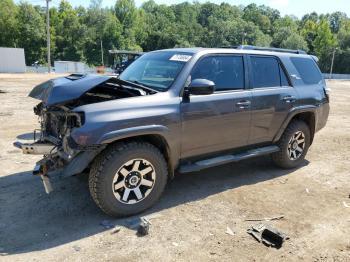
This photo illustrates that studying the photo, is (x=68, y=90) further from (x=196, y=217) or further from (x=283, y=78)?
(x=283, y=78)

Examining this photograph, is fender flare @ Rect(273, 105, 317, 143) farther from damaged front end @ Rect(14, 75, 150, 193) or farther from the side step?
damaged front end @ Rect(14, 75, 150, 193)

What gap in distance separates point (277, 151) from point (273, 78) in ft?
3.74

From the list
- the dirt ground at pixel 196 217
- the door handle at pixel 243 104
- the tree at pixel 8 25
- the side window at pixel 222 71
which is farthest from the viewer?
the tree at pixel 8 25

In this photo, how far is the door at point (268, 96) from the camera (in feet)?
17.2

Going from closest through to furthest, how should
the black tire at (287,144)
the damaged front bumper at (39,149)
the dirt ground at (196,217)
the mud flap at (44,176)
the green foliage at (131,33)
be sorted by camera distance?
the dirt ground at (196,217), the mud flap at (44,176), the damaged front bumper at (39,149), the black tire at (287,144), the green foliage at (131,33)

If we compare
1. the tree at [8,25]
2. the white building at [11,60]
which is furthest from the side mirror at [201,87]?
the tree at [8,25]

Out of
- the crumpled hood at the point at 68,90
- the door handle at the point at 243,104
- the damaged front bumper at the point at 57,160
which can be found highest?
the crumpled hood at the point at 68,90

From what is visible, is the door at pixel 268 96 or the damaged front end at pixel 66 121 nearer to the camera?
the damaged front end at pixel 66 121

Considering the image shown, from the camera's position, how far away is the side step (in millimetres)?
4614

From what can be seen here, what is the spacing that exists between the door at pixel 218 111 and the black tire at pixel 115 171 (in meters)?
0.47

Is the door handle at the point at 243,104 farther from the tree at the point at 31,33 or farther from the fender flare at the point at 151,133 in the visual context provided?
the tree at the point at 31,33

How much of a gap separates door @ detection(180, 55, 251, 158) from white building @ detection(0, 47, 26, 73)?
4037cm

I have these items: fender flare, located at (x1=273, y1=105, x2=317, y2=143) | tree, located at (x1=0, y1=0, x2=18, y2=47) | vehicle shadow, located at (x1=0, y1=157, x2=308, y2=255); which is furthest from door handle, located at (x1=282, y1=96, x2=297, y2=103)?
tree, located at (x1=0, y1=0, x2=18, y2=47)

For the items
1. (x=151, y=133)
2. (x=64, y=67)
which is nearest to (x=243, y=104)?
(x=151, y=133)
